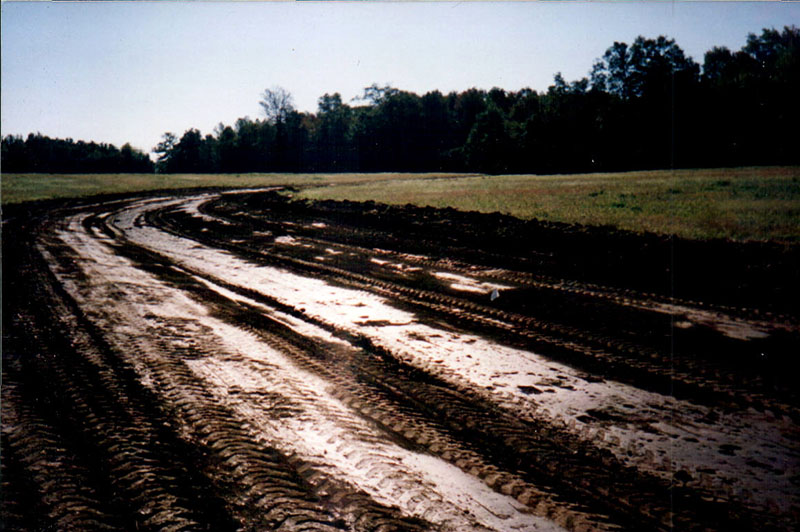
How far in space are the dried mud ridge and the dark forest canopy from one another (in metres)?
11.9

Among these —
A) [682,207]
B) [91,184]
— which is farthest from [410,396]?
[91,184]

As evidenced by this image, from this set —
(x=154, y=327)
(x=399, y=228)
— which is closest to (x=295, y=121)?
(x=399, y=228)

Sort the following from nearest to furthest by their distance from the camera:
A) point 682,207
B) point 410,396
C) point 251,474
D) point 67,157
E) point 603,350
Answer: point 251,474
point 410,396
point 603,350
point 682,207
point 67,157

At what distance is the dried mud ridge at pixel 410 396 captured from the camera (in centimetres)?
241

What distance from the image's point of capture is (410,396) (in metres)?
3.55

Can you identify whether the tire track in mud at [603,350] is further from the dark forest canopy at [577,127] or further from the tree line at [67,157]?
the tree line at [67,157]

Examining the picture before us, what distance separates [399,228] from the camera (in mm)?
11484

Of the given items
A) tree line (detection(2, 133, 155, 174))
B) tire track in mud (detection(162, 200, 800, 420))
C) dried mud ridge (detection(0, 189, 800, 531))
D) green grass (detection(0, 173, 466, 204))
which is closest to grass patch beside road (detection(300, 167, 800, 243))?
dried mud ridge (detection(0, 189, 800, 531))

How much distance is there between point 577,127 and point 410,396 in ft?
160

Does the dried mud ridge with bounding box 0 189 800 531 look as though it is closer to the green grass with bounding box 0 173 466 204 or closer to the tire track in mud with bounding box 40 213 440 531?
the tire track in mud with bounding box 40 213 440 531

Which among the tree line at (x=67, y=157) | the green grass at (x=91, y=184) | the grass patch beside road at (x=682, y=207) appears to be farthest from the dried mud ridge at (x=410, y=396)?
the tree line at (x=67, y=157)

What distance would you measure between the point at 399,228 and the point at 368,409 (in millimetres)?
8370

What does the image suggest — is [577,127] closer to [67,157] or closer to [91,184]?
[91,184]

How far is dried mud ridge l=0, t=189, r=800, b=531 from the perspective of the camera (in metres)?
2.41
